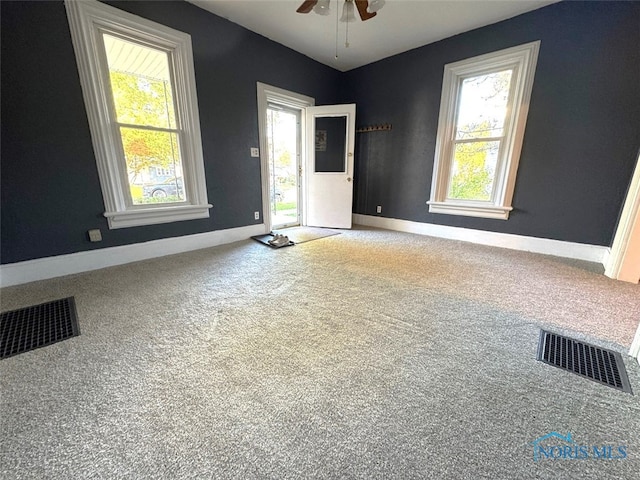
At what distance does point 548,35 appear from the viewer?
2605 millimetres

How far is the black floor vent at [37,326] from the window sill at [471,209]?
13.4 feet

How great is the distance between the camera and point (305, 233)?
3.96 metres

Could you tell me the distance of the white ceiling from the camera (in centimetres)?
261

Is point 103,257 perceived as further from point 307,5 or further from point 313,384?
point 307,5

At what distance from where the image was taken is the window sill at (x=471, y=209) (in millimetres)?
3133

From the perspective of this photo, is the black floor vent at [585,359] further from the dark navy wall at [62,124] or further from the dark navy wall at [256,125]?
the dark navy wall at [62,124]

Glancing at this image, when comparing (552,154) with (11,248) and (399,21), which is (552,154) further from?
(11,248)

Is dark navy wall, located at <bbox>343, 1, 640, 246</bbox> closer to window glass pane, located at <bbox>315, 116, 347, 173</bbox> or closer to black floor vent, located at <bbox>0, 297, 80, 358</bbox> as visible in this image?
window glass pane, located at <bbox>315, 116, 347, 173</bbox>

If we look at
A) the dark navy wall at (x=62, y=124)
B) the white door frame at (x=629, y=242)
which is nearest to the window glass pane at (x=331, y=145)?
the dark navy wall at (x=62, y=124)

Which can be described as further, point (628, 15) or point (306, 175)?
point (306, 175)

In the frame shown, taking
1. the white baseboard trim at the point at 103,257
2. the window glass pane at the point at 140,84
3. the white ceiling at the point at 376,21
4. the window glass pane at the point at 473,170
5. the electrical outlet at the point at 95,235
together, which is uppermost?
the white ceiling at the point at 376,21

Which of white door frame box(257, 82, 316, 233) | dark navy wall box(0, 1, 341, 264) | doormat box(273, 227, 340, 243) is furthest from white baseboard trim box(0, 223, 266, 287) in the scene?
doormat box(273, 227, 340, 243)

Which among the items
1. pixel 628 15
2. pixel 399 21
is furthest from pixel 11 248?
pixel 628 15

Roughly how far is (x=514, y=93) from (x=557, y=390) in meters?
3.28
